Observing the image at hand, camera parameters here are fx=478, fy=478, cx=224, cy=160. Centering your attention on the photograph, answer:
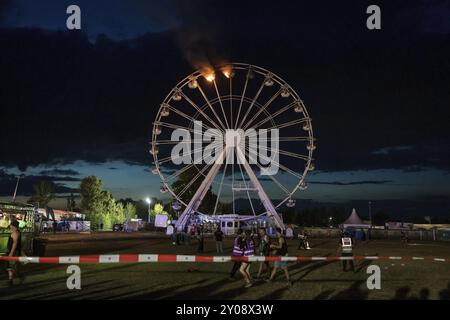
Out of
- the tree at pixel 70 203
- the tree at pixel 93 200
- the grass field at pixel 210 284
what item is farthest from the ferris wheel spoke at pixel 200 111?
the tree at pixel 70 203

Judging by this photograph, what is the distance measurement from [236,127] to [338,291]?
2960 centimetres

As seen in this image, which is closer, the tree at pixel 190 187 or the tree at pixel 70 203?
the tree at pixel 190 187

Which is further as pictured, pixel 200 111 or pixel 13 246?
pixel 200 111

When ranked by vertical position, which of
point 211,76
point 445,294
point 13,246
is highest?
point 211,76

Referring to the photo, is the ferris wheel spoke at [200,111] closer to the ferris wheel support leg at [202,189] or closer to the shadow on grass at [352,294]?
the ferris wheel support leg at [202,189]

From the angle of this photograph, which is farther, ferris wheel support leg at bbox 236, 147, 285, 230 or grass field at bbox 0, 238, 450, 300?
ferris wheel support leg at bbox 236, 147, 285, 230

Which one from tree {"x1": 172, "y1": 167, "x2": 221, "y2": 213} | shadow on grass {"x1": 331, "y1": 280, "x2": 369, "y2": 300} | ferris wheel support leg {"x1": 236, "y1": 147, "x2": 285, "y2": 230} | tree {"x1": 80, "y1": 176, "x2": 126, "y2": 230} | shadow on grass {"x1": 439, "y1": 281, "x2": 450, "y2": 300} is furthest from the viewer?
tree {"x1": 80, "y1": 176, "x2": 126, "y2": 230}

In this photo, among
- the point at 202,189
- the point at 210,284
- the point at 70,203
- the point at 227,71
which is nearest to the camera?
the point at 210,284

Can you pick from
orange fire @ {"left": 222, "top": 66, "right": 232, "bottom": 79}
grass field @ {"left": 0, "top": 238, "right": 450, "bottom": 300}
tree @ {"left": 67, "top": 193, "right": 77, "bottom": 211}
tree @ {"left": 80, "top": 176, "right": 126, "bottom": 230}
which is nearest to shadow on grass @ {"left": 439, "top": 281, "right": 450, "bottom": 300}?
grass field @ {"left": 0, "top": 238, "right": 450, "bottom": 300}

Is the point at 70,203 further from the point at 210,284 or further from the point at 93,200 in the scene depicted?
the point at 210,284

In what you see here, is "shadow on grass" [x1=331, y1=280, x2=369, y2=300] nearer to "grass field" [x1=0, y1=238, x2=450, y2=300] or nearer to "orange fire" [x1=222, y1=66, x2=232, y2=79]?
"grass field" [x1=0, y1=238, x2=450, y2=300]

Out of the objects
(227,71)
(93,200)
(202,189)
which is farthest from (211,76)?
(93,200)

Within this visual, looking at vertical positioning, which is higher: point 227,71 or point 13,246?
point 227,71
